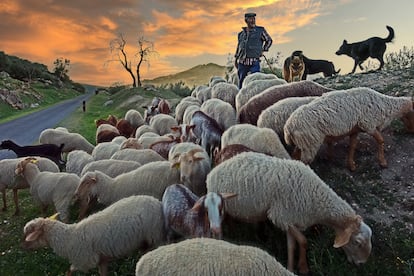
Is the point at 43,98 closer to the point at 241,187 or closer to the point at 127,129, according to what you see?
the point at 127,129

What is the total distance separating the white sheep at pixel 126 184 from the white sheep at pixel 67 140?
5689 millimetres

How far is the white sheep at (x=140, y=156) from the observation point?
774cm

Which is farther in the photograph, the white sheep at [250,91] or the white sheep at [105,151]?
the white sheep at [105,151]

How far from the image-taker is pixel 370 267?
466 cm

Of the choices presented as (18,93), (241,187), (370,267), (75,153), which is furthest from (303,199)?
(18,93)

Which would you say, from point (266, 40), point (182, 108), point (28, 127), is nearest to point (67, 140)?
point (182, 108)

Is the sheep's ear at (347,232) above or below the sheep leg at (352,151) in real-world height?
below

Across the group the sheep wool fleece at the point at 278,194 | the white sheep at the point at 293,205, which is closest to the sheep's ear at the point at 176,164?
the sheep wool fleece at the point at 278,194

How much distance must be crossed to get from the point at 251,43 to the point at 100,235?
26.9ft

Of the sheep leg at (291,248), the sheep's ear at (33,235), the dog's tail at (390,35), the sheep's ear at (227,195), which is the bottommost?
the sheep leg at (291,248)

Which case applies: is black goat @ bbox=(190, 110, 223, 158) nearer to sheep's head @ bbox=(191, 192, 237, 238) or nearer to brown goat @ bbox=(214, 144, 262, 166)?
brown goat @ bbox=(214, 144, 262, 166)

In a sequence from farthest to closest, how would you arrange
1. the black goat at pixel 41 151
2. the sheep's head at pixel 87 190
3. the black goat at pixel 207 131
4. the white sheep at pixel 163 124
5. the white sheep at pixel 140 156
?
the white sheep at pixel 163 124
the black goat at pixel 41 151
the black goat at pixel 207 131
the white sheep at pixel 140 156
the sheep's head at pixel 87 190

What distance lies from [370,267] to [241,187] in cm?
168

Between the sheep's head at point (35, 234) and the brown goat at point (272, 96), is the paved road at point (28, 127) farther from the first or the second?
the sheep's head at point (35, 234)
